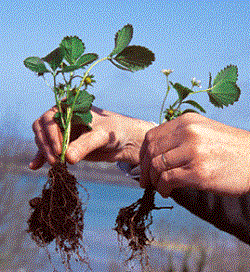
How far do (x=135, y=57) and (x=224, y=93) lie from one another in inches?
11.7

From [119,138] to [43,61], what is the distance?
0.38 meters

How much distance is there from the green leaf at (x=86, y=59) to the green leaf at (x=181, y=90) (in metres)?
0.25

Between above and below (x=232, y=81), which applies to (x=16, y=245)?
below

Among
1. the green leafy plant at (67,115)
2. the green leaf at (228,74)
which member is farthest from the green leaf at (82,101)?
the green leaf at (228,74)

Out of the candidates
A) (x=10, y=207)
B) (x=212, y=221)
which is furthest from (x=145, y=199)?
(x=10, y=207)

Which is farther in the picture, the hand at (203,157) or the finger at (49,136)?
the finger at (49,136)

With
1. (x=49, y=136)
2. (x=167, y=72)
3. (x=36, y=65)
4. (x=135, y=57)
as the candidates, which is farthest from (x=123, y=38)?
(x=49, y=136)

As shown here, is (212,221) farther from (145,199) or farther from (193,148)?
(193,148)

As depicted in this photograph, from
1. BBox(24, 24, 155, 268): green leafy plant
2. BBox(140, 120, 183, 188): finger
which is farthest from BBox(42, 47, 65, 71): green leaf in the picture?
BBox(140, 120, 183, 188): finger

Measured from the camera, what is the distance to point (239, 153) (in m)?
0.81

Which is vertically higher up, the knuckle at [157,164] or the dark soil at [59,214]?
the knuckle at [157,164]

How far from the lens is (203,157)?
0.78 metres

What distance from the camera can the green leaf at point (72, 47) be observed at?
104 cm

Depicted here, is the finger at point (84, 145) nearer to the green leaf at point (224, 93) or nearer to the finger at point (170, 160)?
the finger at point (170, 160)
